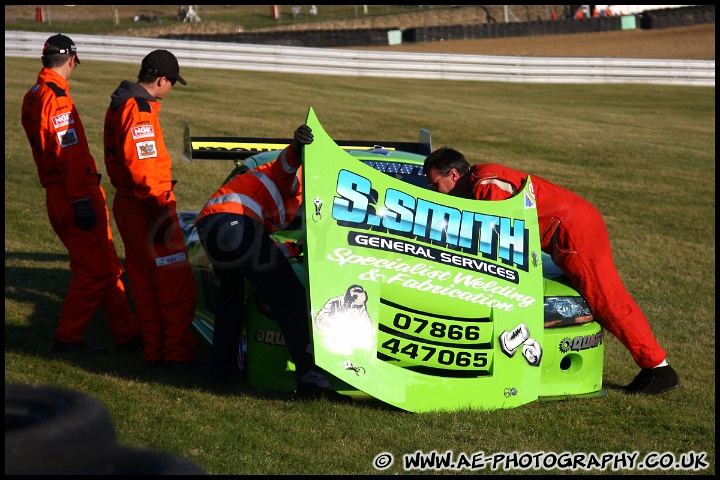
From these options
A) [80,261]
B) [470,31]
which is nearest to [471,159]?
[80,261]

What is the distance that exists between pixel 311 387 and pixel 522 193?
5.57ft

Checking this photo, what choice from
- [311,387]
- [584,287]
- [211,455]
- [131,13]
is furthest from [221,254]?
[131,13]

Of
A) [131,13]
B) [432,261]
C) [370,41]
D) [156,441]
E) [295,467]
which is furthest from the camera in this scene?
[131,13]

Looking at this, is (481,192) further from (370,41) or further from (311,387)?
(370,41)

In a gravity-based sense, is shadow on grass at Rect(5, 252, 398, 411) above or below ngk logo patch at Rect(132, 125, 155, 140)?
below

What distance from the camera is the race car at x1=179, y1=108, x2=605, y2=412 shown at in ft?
16.0

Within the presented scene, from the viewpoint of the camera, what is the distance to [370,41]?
34.3m

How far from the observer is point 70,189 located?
6137 millimetres

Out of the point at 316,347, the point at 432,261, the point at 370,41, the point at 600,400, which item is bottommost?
the point at 600,400

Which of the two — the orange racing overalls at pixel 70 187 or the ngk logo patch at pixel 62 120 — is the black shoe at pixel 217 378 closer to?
the orange racing overalls at pixel 70 187

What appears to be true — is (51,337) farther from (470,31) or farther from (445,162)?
(470,31)

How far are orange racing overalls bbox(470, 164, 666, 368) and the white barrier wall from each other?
19.1 meters
